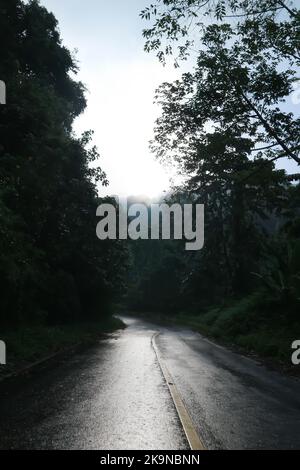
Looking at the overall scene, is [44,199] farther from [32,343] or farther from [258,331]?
[258,331]

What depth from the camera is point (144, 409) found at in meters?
7.55

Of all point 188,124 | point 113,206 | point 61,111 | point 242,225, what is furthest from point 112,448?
point 242,225

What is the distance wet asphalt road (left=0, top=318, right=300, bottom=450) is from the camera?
5715 millimetres

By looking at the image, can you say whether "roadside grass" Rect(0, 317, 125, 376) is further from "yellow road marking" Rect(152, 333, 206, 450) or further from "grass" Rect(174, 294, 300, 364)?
"grass" Rect(174, 294, 300, 364)

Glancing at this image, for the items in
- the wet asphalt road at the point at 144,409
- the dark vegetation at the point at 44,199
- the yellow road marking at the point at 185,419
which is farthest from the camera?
the dark vegetation at the point at 44,199

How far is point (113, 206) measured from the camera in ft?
101

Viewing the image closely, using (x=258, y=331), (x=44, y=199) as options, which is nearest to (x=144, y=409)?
(x=44, y=199)

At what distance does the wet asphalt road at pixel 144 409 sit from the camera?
225 inches

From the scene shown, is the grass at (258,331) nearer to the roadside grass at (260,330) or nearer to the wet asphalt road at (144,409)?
the roadside grass at (260,330)

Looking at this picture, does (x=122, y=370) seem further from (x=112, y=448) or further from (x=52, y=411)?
(x=112, y=448)

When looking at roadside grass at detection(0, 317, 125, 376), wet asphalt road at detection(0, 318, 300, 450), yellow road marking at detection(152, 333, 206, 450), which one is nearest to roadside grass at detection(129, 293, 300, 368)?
wet asphalt road at detection(0, 318, 300, 450)

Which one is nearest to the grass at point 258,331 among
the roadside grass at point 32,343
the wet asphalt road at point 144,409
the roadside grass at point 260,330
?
the roadside grass at point 260,330

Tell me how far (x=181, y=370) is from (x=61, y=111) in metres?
23.7

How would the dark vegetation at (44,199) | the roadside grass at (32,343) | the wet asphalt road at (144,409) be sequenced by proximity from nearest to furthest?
the wet asphalt road at (144,409), the roadside grass at (32,343), the dark vegetation at (44,199)
